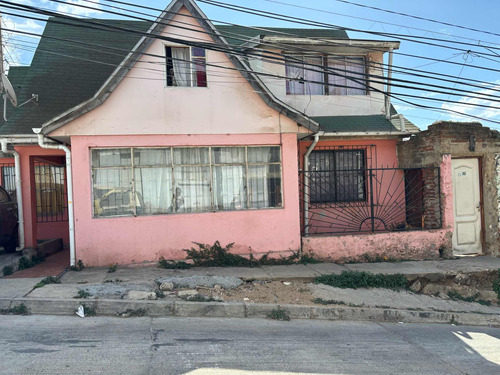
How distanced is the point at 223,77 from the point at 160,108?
1583 millimetres

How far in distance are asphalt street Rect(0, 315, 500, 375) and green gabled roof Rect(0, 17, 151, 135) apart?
5.53 m

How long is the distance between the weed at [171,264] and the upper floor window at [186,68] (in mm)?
3932

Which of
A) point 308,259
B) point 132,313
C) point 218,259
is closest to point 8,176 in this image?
point 218,259

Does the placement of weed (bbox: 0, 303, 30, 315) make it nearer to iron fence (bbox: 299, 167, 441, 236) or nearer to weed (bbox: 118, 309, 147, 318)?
weed (bbox: 118, 309, 147, 318)

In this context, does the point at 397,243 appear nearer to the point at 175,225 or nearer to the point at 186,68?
the point at 175,225

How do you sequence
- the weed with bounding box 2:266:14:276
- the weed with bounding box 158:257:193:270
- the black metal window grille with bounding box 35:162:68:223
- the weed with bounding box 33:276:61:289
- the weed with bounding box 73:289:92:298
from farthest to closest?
the black metal window grille with bounding box 35:162:68:223
the weed with bounding box 158:257:193:270
the weed with bounding box 2:266:14:276
the weed with bounding box 33:276:61:289
the weed with bounding box 73:289:92:298

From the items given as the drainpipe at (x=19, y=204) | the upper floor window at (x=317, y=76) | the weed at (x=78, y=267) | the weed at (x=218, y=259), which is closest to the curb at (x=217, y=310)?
the weed at (x=78, y=267)

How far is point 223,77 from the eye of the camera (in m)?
8.44

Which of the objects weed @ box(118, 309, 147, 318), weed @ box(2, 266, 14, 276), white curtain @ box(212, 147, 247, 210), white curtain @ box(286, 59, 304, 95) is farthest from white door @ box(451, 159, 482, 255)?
weed @ box(2, 266, 14, 276)

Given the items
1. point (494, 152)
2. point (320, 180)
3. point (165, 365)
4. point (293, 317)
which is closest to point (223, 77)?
point (320, 180)

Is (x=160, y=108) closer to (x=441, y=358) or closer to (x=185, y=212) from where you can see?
(x=185, y=212)

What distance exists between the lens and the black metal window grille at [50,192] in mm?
11062

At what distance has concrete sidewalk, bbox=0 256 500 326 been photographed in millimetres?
5797

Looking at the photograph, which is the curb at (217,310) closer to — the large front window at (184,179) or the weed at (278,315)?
the weed at (278,315)
